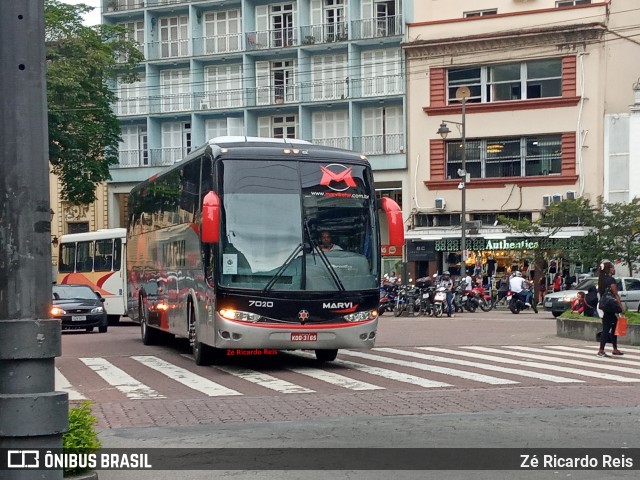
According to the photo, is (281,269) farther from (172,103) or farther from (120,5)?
(120,5)

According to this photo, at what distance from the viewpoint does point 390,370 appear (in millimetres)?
19172

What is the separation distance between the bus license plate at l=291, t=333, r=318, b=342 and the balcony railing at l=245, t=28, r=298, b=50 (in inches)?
1666

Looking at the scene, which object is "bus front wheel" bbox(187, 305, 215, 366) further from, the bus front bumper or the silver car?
the silver car

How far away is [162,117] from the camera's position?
206 feet

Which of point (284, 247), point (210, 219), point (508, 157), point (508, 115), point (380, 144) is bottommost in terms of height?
point (284, 247)

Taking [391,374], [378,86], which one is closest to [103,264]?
[378,86]

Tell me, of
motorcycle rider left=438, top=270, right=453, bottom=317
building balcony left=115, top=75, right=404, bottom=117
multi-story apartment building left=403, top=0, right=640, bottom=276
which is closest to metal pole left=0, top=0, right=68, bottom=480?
motorcycle rider left=438, top=270, right=453, bottom=317

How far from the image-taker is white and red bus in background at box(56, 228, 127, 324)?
40.8 meters

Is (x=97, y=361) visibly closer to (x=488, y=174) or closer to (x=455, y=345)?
(x=455, y=345)

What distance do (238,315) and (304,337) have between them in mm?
1109

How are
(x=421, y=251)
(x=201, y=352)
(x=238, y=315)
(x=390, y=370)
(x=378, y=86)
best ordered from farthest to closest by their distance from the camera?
(x=378, y=86)
(x=421, y=251)
(x=201, y=352)
(x=390, y=370)
(x=238, y=315)

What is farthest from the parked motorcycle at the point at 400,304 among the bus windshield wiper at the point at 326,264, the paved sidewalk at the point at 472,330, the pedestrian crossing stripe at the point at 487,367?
the bus windshield wiper at the point at 326,264

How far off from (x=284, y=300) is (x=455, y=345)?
8.42 meters

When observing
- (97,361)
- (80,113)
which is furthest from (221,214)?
(80,113)
